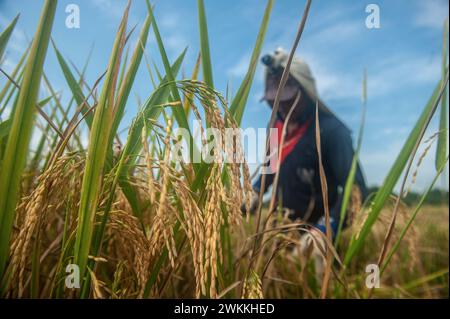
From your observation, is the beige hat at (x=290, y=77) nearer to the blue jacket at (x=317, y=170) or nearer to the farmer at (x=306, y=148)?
the farmer at (x=306, y=148)

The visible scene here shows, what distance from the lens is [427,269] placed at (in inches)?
113

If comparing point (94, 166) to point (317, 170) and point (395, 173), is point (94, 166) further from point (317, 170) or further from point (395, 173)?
point (317, 170)

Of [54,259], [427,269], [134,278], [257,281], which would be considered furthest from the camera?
[427,269]

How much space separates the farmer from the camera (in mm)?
2535

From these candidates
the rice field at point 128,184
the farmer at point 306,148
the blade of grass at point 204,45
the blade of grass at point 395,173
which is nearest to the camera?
the rice field at point 128,184

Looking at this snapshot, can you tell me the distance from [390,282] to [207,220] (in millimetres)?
2604

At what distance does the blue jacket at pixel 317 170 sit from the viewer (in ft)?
8.32

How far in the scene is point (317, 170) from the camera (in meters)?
2.93

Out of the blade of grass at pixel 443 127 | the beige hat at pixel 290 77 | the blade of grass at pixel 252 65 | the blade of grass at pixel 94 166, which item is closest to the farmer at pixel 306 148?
the beige hat at pixel 290 77

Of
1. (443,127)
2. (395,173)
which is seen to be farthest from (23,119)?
(443,127)

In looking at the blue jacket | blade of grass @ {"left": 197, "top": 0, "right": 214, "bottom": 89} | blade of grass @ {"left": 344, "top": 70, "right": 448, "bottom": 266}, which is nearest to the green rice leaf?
blade of grass @ {"left": 197, "top": 0, "right": 214, "bottom": 89}

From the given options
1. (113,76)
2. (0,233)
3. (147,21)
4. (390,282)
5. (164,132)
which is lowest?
(390,282)
